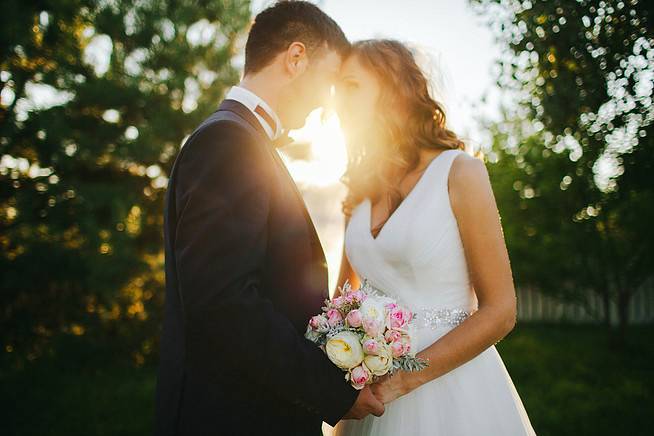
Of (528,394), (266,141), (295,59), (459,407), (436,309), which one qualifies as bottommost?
(528,394)

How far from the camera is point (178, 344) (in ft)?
6.64

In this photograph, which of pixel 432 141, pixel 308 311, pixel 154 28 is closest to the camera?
pixel 308 311

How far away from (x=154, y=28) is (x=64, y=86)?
2.14m

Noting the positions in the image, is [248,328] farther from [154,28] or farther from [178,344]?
[154,28]

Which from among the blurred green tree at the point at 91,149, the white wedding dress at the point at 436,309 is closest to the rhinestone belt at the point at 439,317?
the white wedding dress at the point at 436,309

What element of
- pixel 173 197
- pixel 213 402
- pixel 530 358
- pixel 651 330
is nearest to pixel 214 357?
pixel 213 402

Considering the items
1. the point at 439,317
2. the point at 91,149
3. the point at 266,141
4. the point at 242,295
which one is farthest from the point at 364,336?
the point at 91,149

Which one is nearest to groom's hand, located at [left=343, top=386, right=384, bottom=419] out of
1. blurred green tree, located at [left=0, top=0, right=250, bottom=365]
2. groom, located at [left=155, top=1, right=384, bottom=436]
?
groom, located at [left=155, top=1, right=384, bottom=436]

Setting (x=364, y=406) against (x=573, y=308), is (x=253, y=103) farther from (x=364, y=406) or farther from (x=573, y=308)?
(x=573, y=308)

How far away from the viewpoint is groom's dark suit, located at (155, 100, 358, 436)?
5.88 ft

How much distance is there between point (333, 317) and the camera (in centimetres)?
205

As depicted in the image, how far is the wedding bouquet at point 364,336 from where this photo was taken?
1964 millimetres

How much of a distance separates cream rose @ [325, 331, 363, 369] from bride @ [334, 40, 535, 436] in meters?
0.34

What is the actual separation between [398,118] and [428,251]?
0.96 meters
